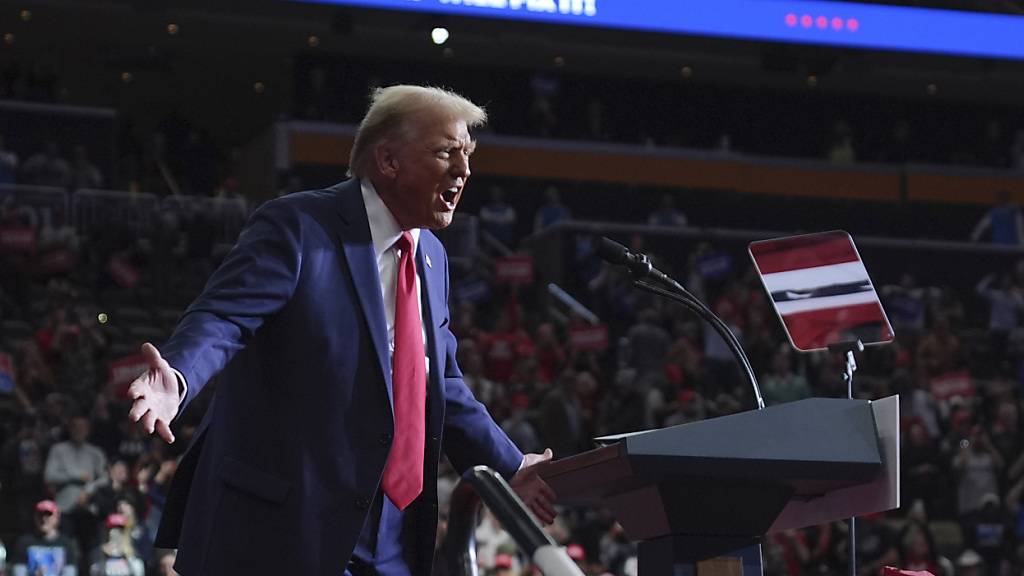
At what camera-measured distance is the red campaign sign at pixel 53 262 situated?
15.0m

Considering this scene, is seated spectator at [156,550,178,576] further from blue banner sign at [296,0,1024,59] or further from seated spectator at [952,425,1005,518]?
seated spectator at [952,425,1005,518]

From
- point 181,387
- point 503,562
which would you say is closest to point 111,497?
point 503,562

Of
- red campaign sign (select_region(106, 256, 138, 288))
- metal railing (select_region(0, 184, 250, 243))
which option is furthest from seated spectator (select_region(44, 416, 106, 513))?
metal railing (select_region(0, 184, 250, 243))

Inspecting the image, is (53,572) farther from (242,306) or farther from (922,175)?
(922,175)

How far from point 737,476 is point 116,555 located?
284 inches

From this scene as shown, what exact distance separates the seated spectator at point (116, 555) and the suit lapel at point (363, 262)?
649 centimetres

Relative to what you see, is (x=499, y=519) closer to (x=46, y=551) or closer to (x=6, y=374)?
(x=46, y=551)

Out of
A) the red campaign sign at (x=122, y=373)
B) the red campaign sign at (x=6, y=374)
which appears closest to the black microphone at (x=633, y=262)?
the red campaign sign at (x=122, y=373)

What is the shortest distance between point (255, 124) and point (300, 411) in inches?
950

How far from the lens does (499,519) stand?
2.03 meters

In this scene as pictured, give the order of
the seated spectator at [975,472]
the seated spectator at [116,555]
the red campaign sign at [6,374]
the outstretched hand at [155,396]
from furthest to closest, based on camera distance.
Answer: the seated spectator at [975,472], the red campaign sign at [6,374], the seated spectator at [116,555], the outstretched hand at [155,396]

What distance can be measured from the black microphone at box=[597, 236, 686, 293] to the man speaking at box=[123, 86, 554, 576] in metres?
0.41

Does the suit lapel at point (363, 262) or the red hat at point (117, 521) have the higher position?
the suit lapel at point (363, 262)

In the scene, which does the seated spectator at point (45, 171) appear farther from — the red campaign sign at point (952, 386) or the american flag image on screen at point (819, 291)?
the american flag image on screen at point (819, 291)
